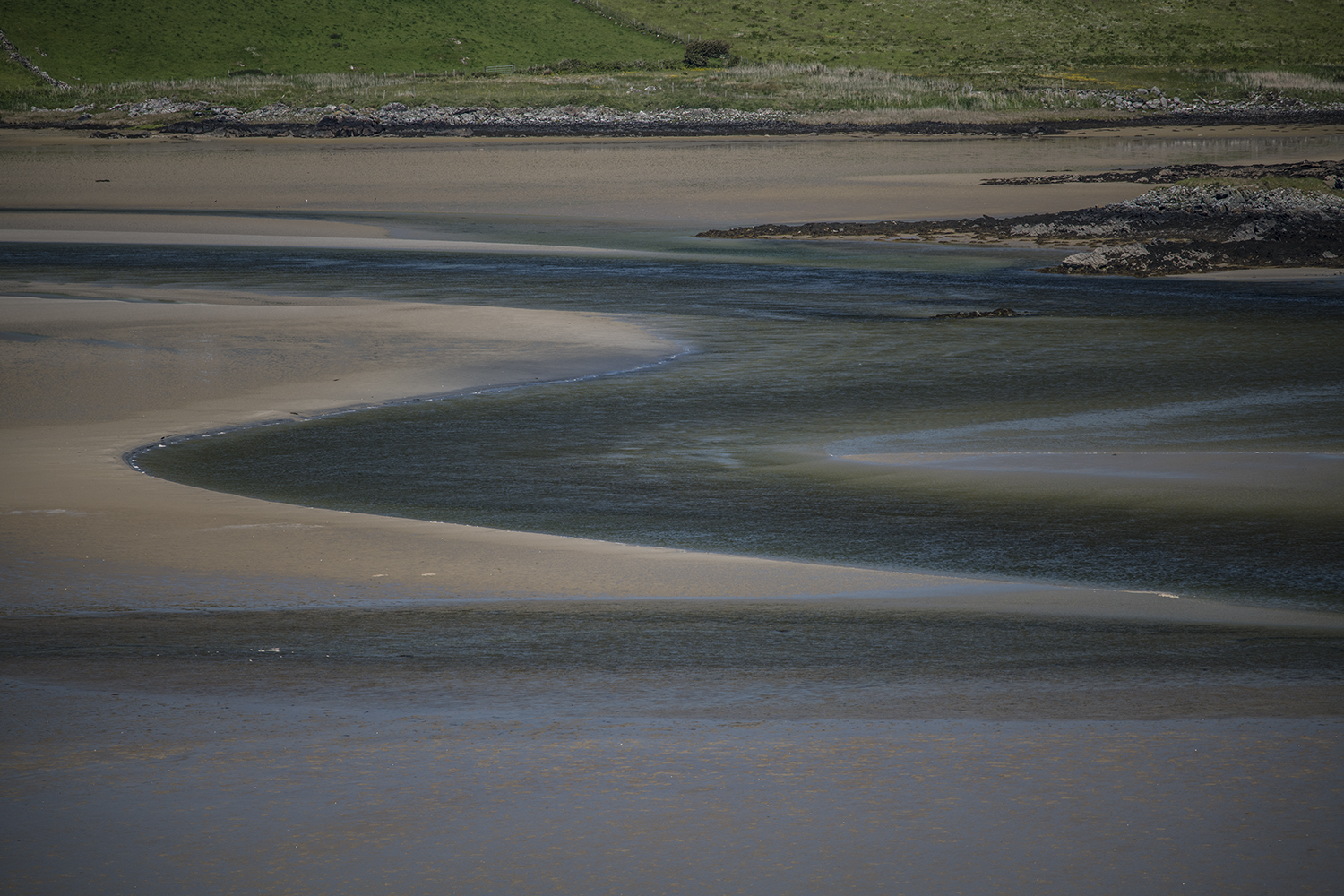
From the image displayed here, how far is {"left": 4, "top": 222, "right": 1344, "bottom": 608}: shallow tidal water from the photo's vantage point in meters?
7.93

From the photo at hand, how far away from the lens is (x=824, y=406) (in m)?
12.3

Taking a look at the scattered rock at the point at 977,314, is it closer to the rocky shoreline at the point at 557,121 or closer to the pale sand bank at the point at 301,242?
the pale sand bank at the point at 301,242

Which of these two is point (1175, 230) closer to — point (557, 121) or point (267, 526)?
point (267, 526)

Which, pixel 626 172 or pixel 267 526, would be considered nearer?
pixel 267 526

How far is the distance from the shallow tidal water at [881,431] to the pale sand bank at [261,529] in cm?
42

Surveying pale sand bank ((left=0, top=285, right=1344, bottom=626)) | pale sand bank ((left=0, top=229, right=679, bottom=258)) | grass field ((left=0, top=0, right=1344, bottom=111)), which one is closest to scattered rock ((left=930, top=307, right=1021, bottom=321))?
pale sand bank ((left=0, top=285, right=1344, bottom=626))

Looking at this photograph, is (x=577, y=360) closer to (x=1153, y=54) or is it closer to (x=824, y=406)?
(x=824, y=406)

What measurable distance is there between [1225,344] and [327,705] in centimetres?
1313

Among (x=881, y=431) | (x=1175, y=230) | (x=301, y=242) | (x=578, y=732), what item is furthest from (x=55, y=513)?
(x=1175, y=230)

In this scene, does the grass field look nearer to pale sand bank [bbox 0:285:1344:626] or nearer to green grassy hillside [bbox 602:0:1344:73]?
green grassy hillside [bbox 602:0:1344:73]

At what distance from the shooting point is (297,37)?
311 ft

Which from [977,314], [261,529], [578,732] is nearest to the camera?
[578,732]

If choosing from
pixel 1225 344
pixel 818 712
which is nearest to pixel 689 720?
pixel 818 712

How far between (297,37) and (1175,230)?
3192 inches
